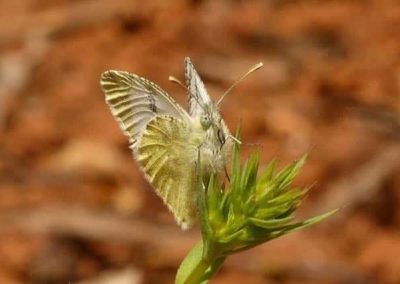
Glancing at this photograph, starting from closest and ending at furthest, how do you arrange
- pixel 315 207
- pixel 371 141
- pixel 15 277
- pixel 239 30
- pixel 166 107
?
pixel 166 107, pixel 15 277, pixel 315 207, pixel 371 141, pixel 239 30

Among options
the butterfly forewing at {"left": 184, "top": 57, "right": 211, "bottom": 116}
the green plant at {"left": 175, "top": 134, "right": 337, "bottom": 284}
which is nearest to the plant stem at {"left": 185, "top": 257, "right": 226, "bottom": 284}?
the green plant at {"left": 175, "top": 134, "right": 337, "bottom": 284}

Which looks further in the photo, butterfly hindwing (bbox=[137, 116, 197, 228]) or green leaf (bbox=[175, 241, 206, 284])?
butterfly hindwing (bbox=[137, 116, 197, 228])

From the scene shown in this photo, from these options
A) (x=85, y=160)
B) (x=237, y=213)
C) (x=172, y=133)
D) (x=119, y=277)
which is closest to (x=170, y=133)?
(x=172, y=133)

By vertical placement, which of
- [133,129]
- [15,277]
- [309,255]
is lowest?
[309,255]

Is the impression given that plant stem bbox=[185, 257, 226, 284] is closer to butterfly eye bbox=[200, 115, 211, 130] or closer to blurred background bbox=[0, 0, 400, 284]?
butterfly eye bbox=[200, 115, 211, 130]

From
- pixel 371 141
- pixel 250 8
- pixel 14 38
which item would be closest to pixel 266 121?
pixel 371 141

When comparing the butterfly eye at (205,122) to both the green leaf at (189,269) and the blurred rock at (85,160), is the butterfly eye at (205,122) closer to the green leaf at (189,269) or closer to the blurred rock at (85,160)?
the green leaf at (189,269)

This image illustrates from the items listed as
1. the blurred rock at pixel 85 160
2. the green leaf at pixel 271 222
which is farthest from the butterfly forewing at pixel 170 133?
the blurred rock at pixel 85 160

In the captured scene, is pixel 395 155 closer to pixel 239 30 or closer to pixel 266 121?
pixel 266 121
